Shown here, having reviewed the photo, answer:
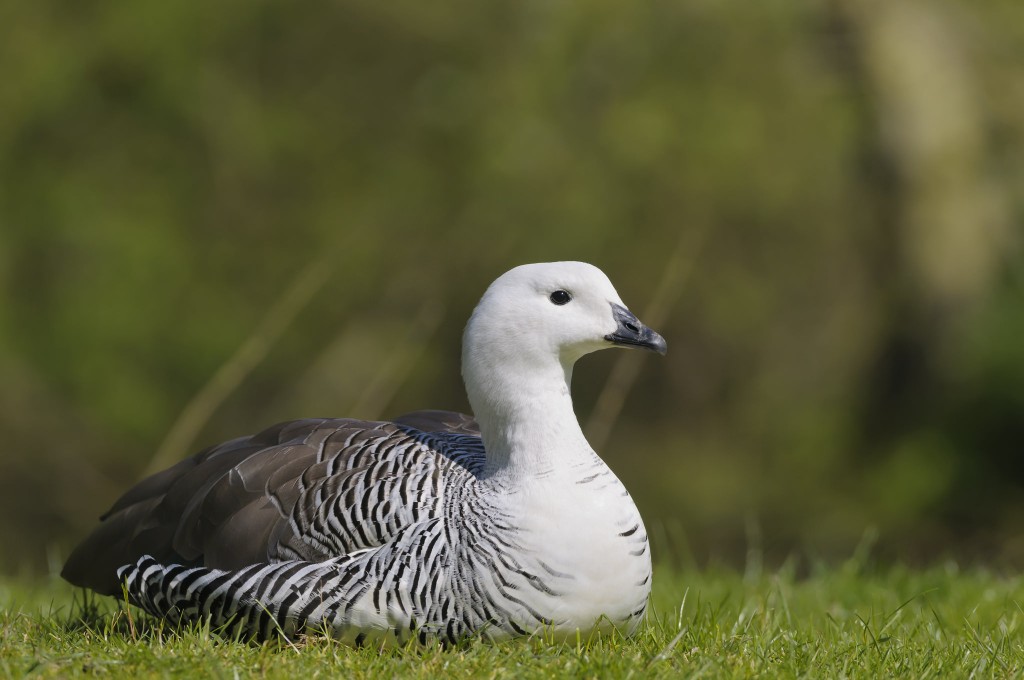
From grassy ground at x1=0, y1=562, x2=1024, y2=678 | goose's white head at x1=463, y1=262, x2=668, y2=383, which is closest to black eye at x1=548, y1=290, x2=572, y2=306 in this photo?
goose's white head at x1=463, y1=262, x2=668, y2=383

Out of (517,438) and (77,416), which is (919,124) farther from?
(517,438)

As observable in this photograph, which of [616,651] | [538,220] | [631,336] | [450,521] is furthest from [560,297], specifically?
[538,220]

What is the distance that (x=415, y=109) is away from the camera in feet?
38.5

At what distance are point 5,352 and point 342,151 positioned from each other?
345cm

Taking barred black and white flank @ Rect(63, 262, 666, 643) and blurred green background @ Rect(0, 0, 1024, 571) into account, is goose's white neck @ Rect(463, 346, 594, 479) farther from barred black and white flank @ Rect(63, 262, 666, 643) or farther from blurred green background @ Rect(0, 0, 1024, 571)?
blurred green background @ Rect(0, 0, 1024, 571)

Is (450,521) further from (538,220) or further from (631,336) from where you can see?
(538,220)

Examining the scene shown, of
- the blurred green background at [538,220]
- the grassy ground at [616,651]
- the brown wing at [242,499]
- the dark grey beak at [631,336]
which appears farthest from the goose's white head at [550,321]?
the blurred green background at [538,220]

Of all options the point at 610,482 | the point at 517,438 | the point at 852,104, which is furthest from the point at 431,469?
the point at 852,104

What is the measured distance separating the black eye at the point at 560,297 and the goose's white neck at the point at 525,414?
7.5 inches

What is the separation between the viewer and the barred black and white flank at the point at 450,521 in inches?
161

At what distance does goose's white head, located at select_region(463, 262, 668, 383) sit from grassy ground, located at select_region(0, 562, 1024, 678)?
3.11 feet

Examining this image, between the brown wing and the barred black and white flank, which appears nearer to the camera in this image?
the barred black and white flank

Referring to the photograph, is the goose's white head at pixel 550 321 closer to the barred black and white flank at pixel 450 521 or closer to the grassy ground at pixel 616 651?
the barred black and white flank at pixel 450 521

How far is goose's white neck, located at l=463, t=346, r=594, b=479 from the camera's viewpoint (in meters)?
4.30
